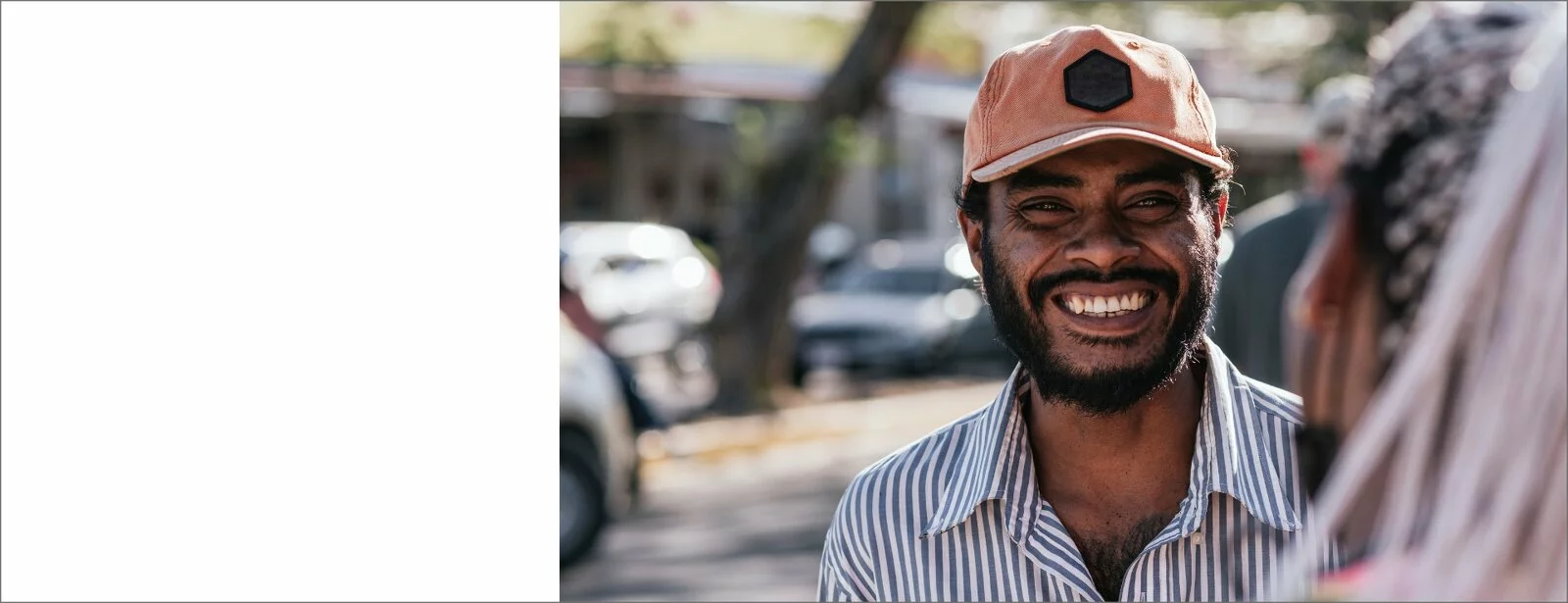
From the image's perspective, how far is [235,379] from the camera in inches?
102

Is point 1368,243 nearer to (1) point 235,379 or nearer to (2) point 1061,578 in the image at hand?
(2) point 1061,578

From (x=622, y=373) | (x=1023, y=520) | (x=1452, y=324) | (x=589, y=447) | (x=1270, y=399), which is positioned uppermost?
(x=1452, y=324)

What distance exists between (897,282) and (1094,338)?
39.6ft

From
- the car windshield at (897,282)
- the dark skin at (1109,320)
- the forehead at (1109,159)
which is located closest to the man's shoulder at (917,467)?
the dark skin at (1109,320)

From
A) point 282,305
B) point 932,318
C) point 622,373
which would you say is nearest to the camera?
point 282,305

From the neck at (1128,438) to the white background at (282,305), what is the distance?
990mm

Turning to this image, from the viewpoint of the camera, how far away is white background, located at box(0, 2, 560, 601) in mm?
2559

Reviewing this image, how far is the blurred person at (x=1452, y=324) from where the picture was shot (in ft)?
2.78

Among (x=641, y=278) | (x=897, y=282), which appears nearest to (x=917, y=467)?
(x=641, y=278)

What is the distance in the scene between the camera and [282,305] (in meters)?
2.59

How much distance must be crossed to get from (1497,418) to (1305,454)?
37 cm

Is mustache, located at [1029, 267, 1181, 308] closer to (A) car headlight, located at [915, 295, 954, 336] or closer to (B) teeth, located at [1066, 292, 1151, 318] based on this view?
(B) teeth, located at [1066, 292, 1151, 318]

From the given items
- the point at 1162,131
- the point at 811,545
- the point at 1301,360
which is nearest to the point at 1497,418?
the point at 1301,360

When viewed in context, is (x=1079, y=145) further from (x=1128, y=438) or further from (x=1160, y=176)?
(x=1128, y=438)
